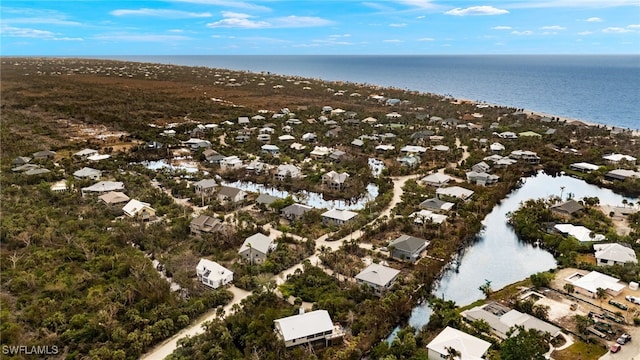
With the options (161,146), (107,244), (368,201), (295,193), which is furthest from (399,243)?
(161,146)

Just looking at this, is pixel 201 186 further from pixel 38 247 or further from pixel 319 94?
pixel 319 94

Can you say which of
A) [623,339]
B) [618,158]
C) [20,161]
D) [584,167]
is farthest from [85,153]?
[618,158]

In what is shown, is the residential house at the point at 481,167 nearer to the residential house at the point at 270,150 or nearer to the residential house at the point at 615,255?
the residential house at the point at 615,255

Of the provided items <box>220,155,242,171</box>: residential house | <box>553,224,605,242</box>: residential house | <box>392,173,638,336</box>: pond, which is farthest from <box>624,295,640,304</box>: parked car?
<box>220,155,242,171</box>: residential house

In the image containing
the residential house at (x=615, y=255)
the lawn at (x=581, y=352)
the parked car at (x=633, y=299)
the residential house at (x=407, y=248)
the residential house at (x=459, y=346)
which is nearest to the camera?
the residential house at (x=459, y=346)

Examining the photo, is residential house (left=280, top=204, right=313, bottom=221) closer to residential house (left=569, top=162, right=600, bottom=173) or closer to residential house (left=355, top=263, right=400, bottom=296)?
residential house (left=355, top=263, right=400, bottom=296)

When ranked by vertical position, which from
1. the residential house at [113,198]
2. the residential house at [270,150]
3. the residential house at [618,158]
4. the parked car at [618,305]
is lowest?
the parked car at [618,305]

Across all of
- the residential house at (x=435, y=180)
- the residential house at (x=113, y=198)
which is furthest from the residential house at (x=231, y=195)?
the residential house at (x=435, y=180)
